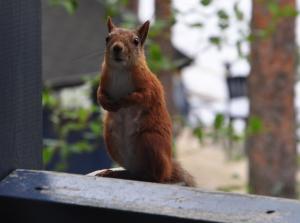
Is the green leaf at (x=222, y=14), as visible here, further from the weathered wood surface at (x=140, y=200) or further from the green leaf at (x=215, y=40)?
the weathered wood surface at (x=140, y=200)

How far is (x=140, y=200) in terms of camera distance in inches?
60.8

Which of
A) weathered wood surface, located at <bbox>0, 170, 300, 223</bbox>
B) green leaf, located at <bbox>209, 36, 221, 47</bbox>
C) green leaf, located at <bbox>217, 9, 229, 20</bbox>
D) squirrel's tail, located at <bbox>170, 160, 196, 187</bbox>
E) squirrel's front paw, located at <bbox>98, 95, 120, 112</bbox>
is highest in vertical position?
green leaf, located at <bbox>217, 9, 229, 20</bbox>

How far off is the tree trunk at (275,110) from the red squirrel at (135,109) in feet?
15.2

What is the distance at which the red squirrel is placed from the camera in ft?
7.75

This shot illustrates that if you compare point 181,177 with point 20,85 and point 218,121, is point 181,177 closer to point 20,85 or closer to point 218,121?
point 20,85

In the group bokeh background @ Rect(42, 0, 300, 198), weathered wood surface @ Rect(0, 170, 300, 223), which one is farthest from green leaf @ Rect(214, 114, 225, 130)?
weathered wood surface @ Rect(0, 170, 300, 223)

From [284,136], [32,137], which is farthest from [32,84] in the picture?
[284,136]

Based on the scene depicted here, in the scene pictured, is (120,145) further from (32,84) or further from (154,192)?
(154,192)

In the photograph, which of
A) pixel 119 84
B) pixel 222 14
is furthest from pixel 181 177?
pixel 222 14

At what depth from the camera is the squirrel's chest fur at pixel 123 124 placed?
239 centimetres

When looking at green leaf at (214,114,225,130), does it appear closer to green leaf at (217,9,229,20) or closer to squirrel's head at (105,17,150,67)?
green leaf at (217,9,229,20)

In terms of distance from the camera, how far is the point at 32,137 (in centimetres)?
187

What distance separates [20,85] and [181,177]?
876 mm

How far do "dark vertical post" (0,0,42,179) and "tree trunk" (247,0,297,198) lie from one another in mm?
5242
